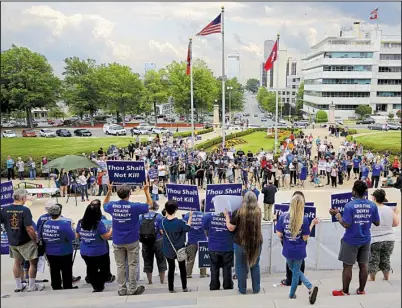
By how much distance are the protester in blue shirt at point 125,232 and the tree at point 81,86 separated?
200 ft

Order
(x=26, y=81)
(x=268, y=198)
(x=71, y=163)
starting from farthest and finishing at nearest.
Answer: (x=26, y=81)
(x=71, y=163)
(x=268, y=198)

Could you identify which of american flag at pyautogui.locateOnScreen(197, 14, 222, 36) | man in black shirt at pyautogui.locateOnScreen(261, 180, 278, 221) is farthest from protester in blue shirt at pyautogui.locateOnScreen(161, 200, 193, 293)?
american flag at pyautogui.locateOnScreen(197, 14, 222, 36)

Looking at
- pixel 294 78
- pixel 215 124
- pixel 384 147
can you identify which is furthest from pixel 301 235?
pixel 294 78

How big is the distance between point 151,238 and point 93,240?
3.08ft

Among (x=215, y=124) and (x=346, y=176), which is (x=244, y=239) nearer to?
(x=346, y=176)

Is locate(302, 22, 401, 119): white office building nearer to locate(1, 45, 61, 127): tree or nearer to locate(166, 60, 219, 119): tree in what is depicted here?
locate(166, 60, 219, 119): tree

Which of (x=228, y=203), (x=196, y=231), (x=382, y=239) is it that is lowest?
(x=196, y=231)

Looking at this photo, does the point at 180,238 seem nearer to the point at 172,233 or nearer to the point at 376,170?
the point at 172,233

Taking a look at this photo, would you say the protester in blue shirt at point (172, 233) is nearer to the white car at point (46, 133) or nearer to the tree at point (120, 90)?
the white car at point (46, 133)

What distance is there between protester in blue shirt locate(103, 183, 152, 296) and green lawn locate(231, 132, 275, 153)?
1159 inches

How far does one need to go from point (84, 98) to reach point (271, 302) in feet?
211

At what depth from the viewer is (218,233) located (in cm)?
543

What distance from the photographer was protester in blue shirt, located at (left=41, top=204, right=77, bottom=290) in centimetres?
561

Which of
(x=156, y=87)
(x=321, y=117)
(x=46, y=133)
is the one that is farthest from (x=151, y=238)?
(x=156, y=87)
